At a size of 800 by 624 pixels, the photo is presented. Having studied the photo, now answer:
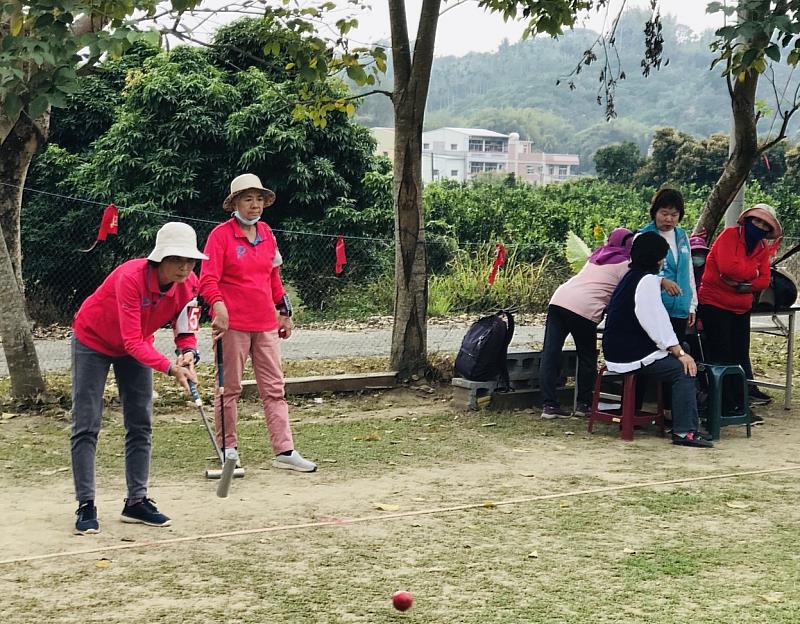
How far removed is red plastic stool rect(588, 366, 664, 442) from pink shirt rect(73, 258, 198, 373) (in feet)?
12.1

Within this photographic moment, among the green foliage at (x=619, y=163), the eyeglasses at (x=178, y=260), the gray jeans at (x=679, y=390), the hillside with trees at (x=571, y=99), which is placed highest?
the hillside with trees at (x=571, y=99)

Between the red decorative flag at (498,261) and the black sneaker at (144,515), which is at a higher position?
the red decorative flag at (498,261)

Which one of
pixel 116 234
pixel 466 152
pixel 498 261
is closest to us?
pixel 116 234

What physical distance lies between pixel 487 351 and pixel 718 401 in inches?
74.6

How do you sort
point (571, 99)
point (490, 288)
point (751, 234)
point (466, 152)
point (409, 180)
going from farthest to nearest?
1. point (571, 99)
2. point (466, 152)
3. point (490, 288)
4. point (409, 180)
5. point (751, 234)

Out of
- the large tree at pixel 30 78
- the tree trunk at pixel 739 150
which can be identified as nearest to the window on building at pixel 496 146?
the tree trunk at pixel 739 150

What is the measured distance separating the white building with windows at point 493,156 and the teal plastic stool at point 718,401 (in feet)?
385

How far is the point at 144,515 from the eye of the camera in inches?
231

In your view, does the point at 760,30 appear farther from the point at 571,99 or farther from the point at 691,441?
the point at 571,99

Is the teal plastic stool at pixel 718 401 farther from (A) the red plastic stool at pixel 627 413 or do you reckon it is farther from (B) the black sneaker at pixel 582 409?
(B) the black sneaker at pixel 582 409

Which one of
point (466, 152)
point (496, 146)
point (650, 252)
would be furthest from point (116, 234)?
point (496, 146)

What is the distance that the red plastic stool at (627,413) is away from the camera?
8.31 m

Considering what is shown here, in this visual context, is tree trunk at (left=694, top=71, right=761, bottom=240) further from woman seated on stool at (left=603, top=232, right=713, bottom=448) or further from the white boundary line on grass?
the white boundary line on grass

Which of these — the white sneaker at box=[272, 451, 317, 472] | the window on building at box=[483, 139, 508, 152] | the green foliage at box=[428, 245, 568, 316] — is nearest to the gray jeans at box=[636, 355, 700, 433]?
the white sneaker at box=[272, 451, 317, 472]
